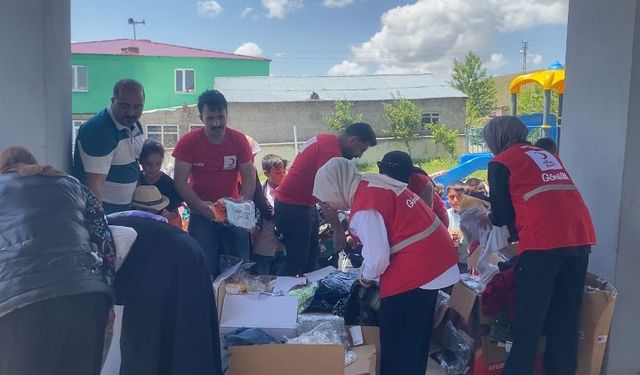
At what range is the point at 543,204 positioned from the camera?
3039mm

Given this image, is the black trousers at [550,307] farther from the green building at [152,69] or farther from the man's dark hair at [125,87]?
the green building at [152,69]

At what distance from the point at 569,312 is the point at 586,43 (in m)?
1.60

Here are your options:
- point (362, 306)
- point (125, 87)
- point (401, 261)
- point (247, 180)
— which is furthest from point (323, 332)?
point (125, 87)

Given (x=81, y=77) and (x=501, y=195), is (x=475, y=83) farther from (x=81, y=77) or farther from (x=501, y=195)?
(x=501, y=195)

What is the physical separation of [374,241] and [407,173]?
1357 mm

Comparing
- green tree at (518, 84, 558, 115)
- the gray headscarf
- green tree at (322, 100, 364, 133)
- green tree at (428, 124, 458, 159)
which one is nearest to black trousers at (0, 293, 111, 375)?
the gray headscarf

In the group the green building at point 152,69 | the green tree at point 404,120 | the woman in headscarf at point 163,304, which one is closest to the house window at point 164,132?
the green building at point 152,69

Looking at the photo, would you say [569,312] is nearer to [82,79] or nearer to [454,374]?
[454,374]

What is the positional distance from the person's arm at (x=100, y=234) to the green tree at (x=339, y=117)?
23.0 meters

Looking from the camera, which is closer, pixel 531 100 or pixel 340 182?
pixel 340 182

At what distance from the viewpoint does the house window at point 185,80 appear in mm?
30766

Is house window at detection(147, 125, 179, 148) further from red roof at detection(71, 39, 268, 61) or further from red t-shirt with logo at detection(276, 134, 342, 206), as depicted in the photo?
red t-shirt with logo at detection(276, 134, 342, 206)

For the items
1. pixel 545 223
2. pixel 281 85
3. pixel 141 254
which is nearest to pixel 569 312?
pixel 545 223

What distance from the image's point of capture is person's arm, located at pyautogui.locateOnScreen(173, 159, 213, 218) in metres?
4.08
